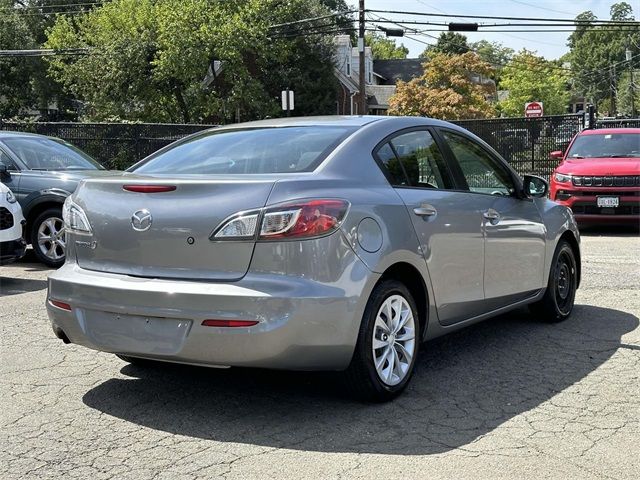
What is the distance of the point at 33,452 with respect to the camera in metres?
3.67

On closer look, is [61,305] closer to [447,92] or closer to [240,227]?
[240,227]

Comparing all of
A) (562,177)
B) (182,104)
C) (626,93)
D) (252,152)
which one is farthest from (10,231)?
(626,93)

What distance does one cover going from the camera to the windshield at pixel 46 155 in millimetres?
10359

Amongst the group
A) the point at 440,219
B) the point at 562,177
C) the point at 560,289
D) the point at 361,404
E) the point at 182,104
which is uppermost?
the point at 182,104

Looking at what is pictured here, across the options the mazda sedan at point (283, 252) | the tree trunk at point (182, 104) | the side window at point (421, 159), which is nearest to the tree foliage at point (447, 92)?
the tree trunk at point (182, 104)

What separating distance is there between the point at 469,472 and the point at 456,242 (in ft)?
5.96

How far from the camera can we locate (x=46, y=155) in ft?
34.6

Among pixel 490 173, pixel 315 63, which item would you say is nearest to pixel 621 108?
pixel 315 63

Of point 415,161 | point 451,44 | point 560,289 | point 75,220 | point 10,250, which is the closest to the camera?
point 75,220

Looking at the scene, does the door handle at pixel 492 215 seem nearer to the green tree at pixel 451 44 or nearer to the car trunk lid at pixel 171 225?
the car trunk lid at pixel 171 225

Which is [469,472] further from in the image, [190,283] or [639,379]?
[639,379]

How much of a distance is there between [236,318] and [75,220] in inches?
50.5

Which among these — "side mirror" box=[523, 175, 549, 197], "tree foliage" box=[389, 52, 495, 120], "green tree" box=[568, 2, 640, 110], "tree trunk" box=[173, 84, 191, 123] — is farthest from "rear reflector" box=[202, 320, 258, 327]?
"green tree" box=[568, 2, 640, 110]

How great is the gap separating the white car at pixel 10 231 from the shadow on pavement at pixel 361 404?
3.74 metres
